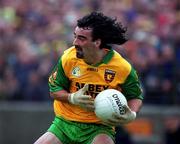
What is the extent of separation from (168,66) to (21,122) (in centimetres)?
349

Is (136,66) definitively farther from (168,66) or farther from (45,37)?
(45,37)

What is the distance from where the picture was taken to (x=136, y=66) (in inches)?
614

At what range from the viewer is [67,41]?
17.0 metres

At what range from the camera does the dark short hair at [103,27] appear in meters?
9.73

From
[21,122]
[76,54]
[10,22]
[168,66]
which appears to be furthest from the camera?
[10,22]

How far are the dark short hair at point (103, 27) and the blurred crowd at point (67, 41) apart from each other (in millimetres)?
5652

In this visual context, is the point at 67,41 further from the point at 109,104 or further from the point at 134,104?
the point at 109,104

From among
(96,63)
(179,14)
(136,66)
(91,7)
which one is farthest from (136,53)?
(96,63)

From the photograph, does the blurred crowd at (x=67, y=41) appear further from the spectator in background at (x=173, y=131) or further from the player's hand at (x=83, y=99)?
the player's hand at (x=83, y=99)

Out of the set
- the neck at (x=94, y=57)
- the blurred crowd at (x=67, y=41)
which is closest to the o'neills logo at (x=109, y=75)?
the neck at (x=94, y=57)

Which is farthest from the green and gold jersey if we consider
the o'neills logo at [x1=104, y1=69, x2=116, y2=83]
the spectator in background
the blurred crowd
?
the blurred crowd

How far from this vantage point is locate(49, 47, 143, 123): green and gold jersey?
9781mm

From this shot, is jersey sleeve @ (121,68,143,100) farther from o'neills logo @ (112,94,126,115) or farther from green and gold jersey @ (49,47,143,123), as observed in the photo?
o'neills logo @ (112,94,126,115)

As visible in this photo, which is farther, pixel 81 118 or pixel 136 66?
pixel 136 66
